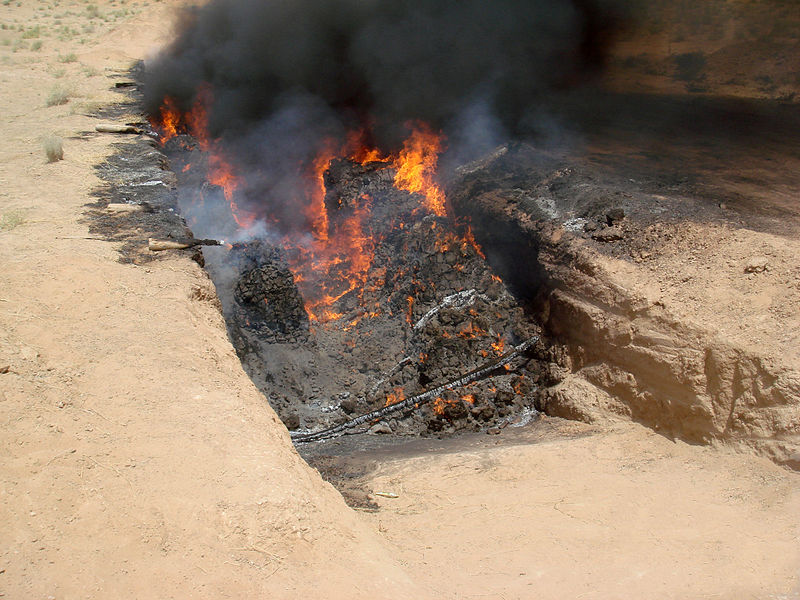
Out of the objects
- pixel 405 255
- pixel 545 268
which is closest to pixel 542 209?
pixel 545 268

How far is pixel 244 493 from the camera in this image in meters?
3.12

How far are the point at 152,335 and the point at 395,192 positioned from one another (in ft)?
19.7

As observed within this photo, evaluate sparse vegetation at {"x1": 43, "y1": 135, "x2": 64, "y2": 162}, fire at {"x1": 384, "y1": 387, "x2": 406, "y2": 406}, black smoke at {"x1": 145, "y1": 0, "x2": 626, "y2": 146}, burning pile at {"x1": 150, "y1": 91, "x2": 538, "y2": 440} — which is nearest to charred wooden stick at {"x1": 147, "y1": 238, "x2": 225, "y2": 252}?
burning pile at {"x1": 150, "y1": 91, "x2": 538, "y2": 440}

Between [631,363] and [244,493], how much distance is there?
13.7 ft

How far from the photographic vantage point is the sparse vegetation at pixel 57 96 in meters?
12.6

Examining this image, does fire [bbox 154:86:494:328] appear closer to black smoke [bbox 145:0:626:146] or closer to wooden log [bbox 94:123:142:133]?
black smoke [bbox 145:0:626:146]

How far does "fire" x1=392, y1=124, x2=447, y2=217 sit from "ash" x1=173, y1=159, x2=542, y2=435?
0.88 ft

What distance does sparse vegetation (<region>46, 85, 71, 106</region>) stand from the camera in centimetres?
1257

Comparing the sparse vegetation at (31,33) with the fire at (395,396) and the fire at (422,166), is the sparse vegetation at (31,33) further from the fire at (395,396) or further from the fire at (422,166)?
the fire at (395,396)

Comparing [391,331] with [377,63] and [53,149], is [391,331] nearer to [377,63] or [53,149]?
[53,149]

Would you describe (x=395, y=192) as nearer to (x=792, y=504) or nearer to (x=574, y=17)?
(x=792, y=504)

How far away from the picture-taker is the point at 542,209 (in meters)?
7.64

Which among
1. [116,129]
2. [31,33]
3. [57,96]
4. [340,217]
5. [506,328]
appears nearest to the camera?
[506,328]

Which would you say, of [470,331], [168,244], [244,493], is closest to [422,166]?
[470,331]
